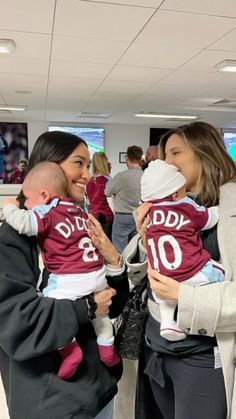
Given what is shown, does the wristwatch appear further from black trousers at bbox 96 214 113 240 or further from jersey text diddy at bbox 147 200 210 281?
black trousers at bbox 96 214 113 240

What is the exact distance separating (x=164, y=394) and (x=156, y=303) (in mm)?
365

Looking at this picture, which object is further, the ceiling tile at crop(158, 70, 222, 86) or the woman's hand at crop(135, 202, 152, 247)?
the ceiling tile at crop(158, 70, 222, 86)

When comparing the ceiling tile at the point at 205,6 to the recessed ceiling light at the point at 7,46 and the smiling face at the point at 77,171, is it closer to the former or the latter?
the recessed ceiling light at the point at 7,46

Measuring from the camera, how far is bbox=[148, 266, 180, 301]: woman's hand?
1.14 metres

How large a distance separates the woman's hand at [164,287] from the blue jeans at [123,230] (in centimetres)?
319

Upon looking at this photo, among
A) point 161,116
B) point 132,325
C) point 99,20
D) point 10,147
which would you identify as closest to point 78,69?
point 99,20

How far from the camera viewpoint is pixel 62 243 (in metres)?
1.16

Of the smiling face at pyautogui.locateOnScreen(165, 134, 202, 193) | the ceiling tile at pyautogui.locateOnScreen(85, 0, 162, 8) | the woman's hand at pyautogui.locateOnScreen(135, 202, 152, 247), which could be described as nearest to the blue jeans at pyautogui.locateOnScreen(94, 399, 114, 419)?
the woman's hand at pyautogui.locateOnScreen(135, 202, 152, 247)

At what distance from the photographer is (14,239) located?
108 centimetres

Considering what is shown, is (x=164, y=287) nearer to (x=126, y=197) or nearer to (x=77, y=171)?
(x=77, y=171)

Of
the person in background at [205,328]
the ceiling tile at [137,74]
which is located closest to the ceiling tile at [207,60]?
the ceiling tile at [137,74]

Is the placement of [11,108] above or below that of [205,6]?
below

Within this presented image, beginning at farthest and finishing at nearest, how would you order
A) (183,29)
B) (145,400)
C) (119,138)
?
1. (119,138)
2. (183,29)
3. (145,400)

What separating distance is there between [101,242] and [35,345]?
1.40ft
